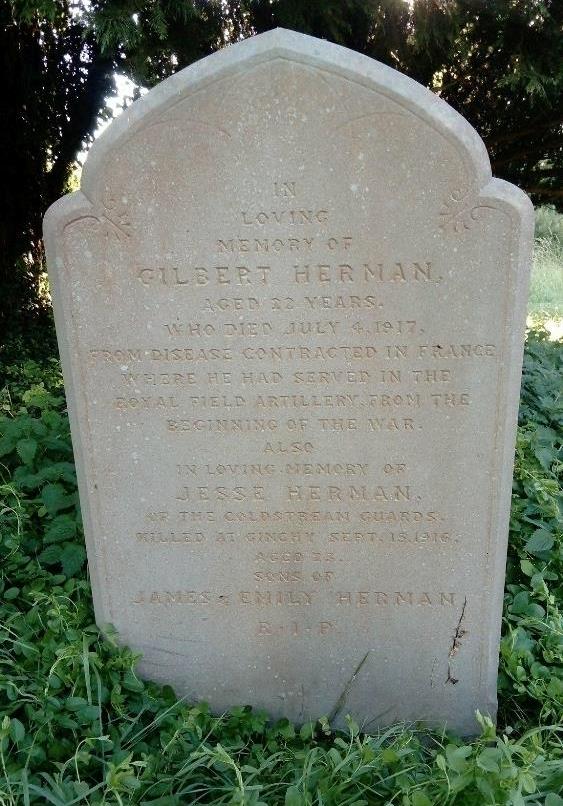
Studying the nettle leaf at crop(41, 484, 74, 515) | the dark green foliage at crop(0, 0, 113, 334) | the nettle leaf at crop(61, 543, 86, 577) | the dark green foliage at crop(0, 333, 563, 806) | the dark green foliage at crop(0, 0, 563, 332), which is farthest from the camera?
the dark green foliage at crop(0, 0, 113, 334)

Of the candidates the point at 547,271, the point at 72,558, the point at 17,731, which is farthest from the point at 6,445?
the point at 547,271

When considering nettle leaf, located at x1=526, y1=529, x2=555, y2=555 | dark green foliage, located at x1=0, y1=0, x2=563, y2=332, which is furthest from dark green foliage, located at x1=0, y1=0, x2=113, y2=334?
nettle leaf, located at x1=526, y1=529, x2=555, y2=555

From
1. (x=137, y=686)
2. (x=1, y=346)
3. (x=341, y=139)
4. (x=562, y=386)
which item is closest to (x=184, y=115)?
(x=341, y=139)

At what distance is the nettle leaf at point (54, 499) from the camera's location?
8.91 ft

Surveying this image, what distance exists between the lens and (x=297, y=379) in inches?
80.0

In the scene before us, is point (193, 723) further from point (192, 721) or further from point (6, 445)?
point (6, 445)

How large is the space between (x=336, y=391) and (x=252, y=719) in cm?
122

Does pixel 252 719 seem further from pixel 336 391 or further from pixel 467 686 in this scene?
pixel 336 391

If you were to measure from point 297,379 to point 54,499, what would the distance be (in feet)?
4.34

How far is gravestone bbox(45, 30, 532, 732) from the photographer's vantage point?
5.93 feet

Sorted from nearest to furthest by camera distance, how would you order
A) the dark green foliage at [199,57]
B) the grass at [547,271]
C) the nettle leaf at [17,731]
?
the nettle leaf at [17,731] → the dark green foliage at [199,57] → the grass at [547,271]

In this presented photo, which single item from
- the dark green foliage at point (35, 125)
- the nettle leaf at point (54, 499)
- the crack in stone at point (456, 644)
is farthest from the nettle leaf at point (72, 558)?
the dark green foliage at point (35, 125)

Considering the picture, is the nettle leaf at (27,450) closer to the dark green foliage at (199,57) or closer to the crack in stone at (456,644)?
the dark green foliage at (199,57)

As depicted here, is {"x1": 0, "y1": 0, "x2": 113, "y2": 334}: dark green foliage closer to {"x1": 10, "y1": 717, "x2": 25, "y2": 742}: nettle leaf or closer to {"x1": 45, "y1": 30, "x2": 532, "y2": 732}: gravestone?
{"x1": 45, "y1": 30, "x2": 532, "y2": 732}: gravestone
